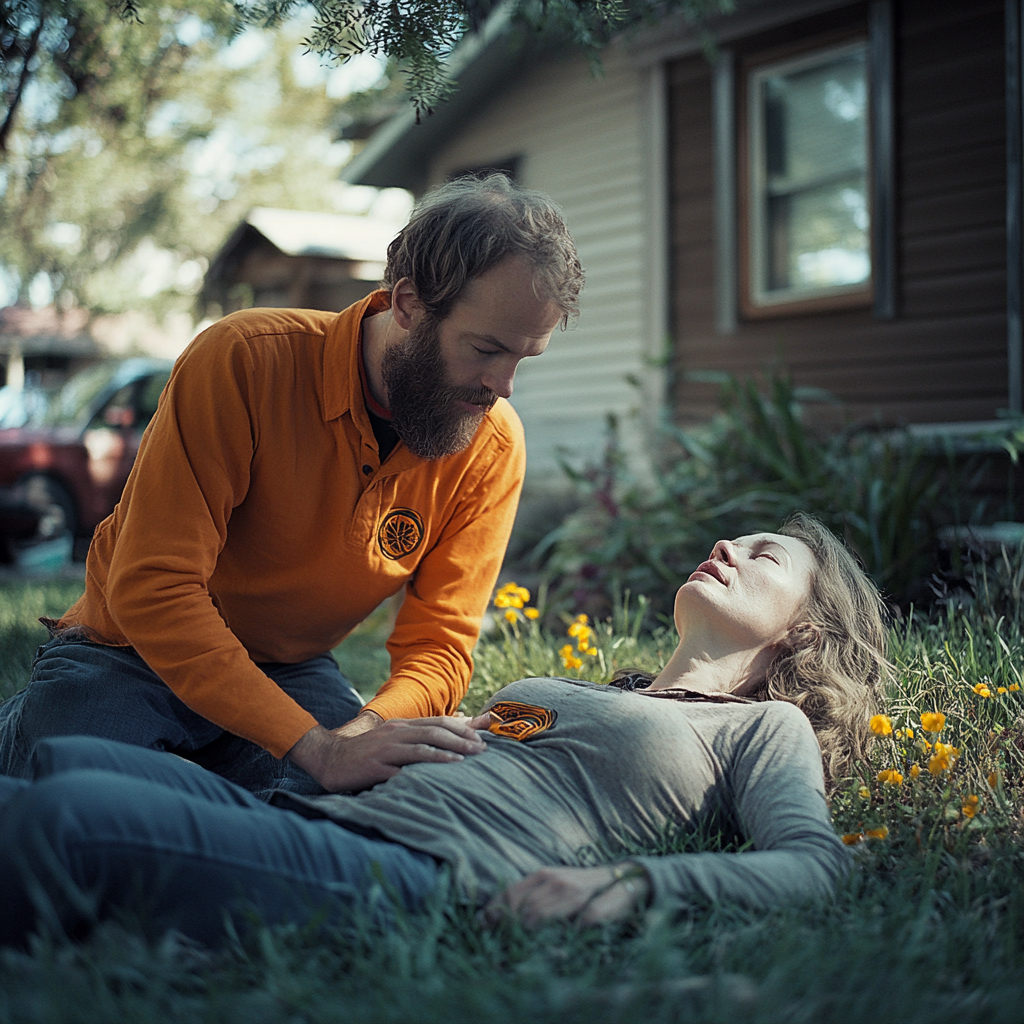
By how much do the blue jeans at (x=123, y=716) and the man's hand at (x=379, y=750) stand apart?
0.85ft

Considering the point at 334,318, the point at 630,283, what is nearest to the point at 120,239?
the point at 630,283

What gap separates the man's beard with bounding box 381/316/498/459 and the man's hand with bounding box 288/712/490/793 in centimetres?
75

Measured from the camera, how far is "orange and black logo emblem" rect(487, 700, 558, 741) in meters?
2.21

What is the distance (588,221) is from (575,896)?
26.8 feet

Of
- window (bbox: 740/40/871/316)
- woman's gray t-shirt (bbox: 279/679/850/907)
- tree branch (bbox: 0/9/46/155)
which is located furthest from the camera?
window (bbox: 740/40/871/316)

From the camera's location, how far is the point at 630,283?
8773 millimetres

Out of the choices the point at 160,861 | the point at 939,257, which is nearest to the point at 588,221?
the point at 939,257

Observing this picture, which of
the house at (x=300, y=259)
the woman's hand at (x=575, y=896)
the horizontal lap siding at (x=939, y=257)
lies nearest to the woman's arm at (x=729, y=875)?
the woman's hand at (x=575, y=896)

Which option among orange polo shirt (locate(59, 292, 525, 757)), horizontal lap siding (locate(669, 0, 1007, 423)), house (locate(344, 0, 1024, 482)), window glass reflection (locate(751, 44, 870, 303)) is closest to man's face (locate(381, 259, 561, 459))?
orange polo shirt (locate(59, 292, 525, 757))

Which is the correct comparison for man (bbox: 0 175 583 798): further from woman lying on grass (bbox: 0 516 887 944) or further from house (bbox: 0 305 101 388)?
house (bbox: 0 305 101 388)

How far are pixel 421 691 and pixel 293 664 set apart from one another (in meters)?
0.46

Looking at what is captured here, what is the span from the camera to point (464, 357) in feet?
8.11

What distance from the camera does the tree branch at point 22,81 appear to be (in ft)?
16.5

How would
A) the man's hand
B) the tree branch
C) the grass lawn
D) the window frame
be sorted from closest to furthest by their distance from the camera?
the grass lawn
the man's hand
the tree branch
the window frame
